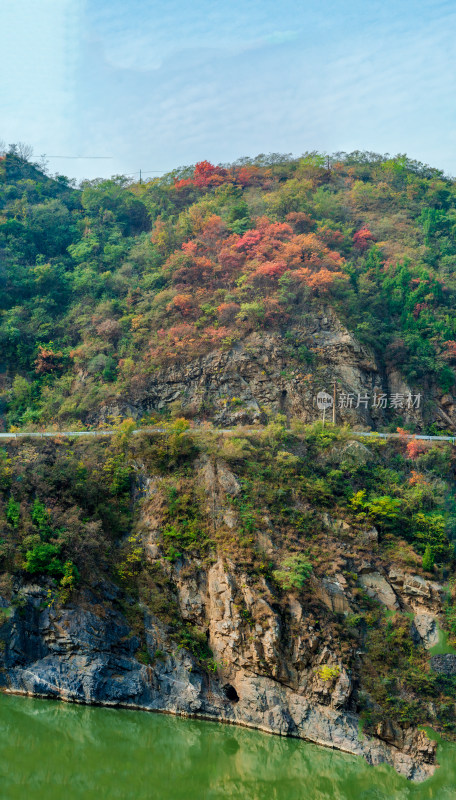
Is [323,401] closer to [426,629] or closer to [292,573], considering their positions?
[292,573]

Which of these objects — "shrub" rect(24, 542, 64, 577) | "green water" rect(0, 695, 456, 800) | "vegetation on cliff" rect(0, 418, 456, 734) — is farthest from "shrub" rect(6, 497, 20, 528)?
"green water" rect(0, 695, 456, 800)

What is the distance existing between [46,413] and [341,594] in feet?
42.5

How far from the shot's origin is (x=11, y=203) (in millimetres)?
32688

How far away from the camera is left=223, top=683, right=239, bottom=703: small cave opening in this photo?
15.7m

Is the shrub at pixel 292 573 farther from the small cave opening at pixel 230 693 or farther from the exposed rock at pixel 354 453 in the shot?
the exposed rock at pixel 354 453

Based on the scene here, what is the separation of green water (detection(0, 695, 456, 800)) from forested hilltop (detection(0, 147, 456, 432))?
10840 mm

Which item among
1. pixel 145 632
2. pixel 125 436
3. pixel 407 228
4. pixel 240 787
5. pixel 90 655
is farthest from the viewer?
pixel 407 228

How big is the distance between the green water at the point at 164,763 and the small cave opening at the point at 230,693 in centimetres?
84

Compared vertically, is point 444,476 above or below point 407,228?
below

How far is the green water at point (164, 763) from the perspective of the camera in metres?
12.5

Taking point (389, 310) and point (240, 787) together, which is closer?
point (240, 787)

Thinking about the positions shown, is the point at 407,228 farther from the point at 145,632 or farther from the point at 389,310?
the point at 145,632

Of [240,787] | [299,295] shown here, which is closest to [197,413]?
[299,295]

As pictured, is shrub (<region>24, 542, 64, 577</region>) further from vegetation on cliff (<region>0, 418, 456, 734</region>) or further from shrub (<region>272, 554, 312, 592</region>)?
shrub (<region>272, 554, 312, 592</region>)
